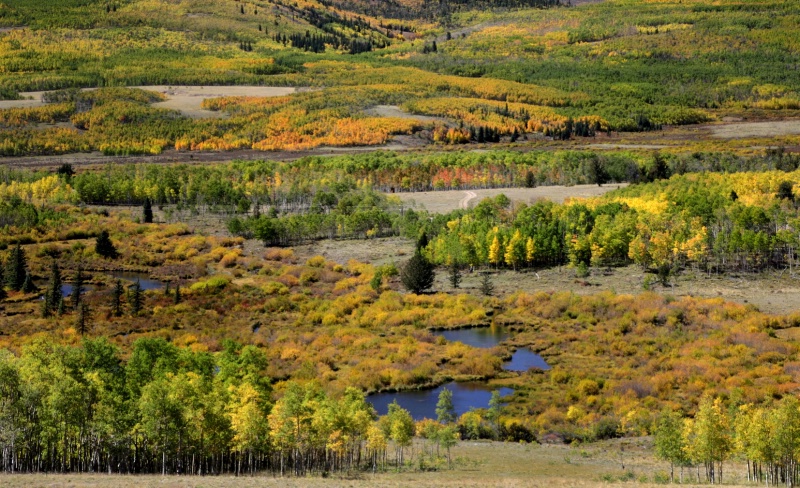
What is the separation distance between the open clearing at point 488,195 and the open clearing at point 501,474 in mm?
89182

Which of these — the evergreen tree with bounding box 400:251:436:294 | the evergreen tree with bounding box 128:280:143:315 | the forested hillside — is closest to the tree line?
the forested hillside

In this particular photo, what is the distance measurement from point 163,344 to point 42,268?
61.7m

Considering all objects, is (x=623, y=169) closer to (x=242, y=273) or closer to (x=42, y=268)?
(x=242, y=273)

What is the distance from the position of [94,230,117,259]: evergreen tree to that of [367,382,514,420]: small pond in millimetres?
66821

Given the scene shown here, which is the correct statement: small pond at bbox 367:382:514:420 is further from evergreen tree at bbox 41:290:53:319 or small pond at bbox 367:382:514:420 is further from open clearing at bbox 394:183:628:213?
open clearing at bbox 394:183:628:213

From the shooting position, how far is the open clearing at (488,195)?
159 metres

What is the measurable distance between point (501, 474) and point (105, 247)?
91827mm

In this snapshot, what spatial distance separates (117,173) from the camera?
7741 inches

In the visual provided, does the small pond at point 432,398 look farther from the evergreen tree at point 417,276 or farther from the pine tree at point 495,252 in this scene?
the pine tree at point 495,252

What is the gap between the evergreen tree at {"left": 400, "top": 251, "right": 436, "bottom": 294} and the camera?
10975cm

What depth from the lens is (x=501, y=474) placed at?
5631cm

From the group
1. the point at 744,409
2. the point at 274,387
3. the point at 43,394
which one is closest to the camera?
the point at 43,394

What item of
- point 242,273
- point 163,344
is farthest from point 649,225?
point 163,344

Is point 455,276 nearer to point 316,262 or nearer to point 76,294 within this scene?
point 316,262
